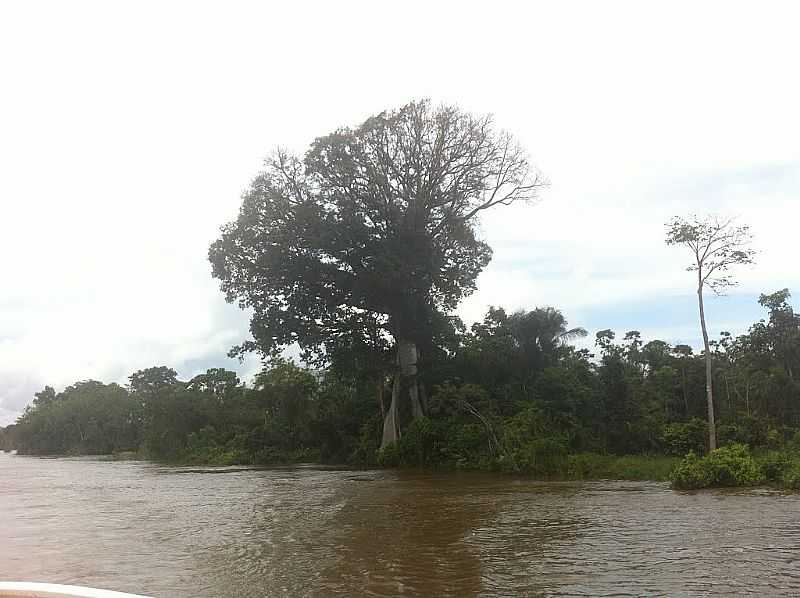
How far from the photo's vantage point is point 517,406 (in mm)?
30047

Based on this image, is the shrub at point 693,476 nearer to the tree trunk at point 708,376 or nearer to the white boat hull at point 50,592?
the tree trunk at point 708,376

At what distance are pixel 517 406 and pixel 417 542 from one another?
1964 centimetres

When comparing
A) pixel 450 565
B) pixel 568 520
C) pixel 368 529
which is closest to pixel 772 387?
pixel 568 520

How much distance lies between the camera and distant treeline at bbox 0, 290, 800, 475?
89.0ft

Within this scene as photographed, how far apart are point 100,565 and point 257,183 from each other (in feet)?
78.9

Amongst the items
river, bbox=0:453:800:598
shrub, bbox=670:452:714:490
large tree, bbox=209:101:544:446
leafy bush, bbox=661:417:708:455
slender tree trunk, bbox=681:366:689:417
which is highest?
large tree, bbox=209:101:544:446

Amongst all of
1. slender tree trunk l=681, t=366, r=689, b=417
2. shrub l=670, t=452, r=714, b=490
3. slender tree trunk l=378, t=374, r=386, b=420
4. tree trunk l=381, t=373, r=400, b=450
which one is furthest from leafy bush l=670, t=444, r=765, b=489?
slender tree trunk l=378, t=374, r=386, b=420

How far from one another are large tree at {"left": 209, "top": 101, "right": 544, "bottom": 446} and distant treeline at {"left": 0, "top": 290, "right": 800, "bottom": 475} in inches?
72.3

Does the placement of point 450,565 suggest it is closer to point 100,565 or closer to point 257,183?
point 100,565

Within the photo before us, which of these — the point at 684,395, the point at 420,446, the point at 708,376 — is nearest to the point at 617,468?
the point at 708,376

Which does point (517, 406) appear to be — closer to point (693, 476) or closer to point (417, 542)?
point (693, 476)

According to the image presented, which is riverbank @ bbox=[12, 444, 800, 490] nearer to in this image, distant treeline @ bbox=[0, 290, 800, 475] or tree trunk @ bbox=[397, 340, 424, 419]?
distant treeline @ bbox=[0, 290, 800, 475]

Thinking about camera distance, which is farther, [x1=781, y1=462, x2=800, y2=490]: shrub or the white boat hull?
[x1=781, y1=462, x2=800, y2=490]: shrub

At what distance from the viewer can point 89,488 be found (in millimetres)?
22625
